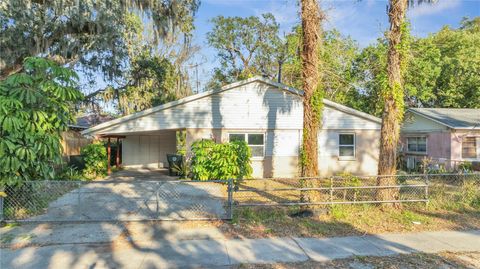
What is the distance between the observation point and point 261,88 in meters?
14.1

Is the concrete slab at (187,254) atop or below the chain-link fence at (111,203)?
below

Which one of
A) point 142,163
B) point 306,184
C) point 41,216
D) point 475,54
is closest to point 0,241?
point 41,216

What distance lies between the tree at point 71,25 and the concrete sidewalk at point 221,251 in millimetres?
9942

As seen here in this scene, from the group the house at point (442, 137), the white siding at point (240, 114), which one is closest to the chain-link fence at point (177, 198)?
the white siding at point (240, 114)

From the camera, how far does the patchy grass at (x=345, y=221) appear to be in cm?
620

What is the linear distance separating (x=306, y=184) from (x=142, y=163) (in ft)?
43.1

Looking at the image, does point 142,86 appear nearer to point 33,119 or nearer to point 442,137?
point 33,119

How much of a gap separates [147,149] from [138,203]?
33.9ft

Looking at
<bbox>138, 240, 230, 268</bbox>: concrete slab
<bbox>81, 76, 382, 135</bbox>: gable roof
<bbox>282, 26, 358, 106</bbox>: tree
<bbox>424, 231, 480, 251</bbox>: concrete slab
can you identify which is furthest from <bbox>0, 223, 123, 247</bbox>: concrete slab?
<bbox>282, 26, 358, 106</bbox>: tree

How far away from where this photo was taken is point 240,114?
1392 centimetres

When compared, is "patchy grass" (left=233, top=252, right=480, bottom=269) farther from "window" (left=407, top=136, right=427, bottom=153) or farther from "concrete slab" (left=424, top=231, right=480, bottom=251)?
"window" (left=407, top=136, right=427, bottom=153)

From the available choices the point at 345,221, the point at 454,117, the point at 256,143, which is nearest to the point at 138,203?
the point at 345,221

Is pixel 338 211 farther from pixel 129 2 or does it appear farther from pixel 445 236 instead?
pixel 129 2

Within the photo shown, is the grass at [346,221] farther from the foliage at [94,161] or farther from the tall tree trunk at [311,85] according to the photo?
the foliage at [94,161]
